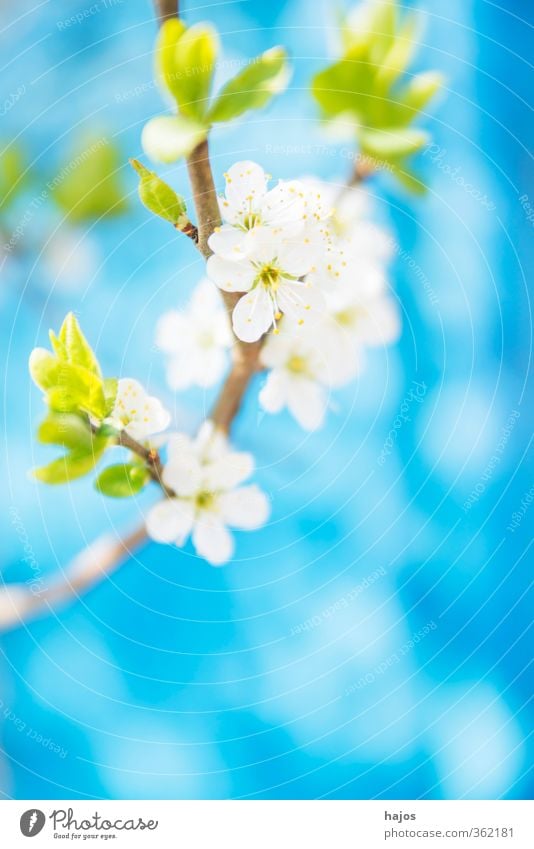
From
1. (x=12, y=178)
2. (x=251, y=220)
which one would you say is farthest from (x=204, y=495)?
(x=12, y=178)

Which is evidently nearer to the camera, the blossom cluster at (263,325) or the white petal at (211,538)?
the blossom cluster at (263,325)

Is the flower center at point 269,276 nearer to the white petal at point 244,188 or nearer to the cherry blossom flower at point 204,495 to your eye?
the white petal at point 244,188

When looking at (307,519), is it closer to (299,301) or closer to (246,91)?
(299,301)

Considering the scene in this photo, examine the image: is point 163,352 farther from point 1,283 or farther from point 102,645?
point 102,645
